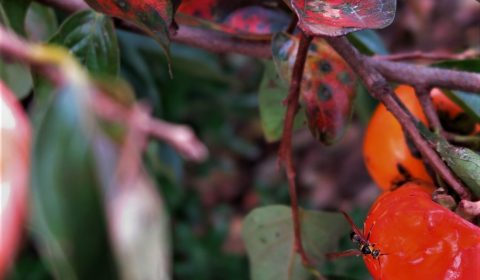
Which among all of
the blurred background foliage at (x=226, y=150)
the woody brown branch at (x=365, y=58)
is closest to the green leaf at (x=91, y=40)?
the woody brown branch at (x=365, y=58)

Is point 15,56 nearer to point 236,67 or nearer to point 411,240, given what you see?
point 411,240

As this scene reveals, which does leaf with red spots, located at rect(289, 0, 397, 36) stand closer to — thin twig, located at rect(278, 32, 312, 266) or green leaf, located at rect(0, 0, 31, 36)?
thin twig, located at rect(278, 32, 312, 266)

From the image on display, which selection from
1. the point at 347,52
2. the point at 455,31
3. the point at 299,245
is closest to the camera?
the point at 347,52

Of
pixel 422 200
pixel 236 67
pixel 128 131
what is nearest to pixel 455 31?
pixel 236 67

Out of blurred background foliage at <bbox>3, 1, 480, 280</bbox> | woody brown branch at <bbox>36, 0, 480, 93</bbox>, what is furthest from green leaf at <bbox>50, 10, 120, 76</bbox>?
blurred background foliage at <bbox>3, 1, 480, 280</bbox>

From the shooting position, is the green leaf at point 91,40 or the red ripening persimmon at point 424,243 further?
the green leaf at point 91,40

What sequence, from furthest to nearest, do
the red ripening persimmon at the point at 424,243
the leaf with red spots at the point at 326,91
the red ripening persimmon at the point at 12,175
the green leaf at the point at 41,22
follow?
the green leaf at the point at 41,22, the leaf with red spots at the point at 326,91, the red ripening persimmon at the point at 424,243, the red ripening persimmon at the point at 12,175

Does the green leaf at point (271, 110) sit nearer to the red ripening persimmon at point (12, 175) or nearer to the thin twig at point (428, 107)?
the thin twig at point (428, 107)
